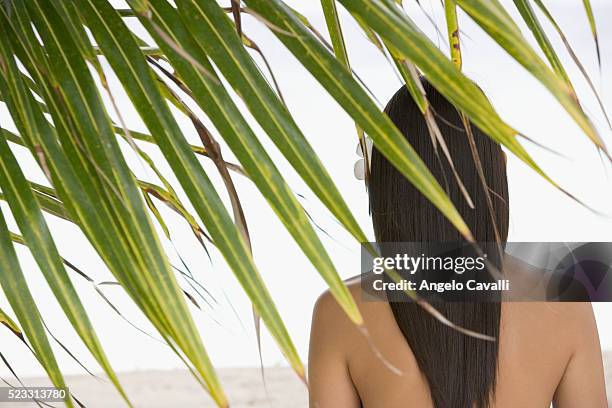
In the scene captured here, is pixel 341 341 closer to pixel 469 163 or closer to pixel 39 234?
pixel 469 163

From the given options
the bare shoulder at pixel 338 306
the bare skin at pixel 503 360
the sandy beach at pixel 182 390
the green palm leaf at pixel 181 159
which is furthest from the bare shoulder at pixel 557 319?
the sandy beach at pixel 182 390

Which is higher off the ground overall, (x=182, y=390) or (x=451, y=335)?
(x=451, y=335)

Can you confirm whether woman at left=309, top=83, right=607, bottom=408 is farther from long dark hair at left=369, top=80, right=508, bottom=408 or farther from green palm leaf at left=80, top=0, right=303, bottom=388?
green palm leaf at left=80, top=0, right=303, bottom=388

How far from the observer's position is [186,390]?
15.0 feet

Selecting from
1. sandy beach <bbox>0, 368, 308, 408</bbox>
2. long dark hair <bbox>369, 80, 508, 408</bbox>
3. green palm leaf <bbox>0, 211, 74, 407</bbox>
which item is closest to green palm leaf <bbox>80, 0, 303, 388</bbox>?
green palm leaf <bbox>0, 211, 74, 407</bbox>

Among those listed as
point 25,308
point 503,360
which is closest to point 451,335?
point 503,360

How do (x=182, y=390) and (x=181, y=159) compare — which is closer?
(x=181, y=159)

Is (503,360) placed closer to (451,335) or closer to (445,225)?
(451,335)

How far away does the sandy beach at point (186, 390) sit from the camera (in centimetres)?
417

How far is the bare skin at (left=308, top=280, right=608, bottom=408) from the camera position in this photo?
0.75 metres

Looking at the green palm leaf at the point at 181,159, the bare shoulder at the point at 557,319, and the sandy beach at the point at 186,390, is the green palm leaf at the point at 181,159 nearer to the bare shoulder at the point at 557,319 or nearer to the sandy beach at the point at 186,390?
the bare shoulder at the point at 557,319

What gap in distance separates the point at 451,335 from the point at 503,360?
0.07 metres

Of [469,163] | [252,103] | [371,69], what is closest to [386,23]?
[252,103]

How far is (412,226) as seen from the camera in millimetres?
736
